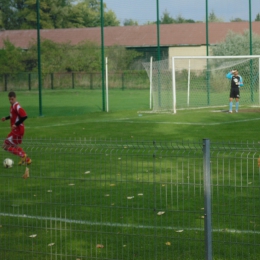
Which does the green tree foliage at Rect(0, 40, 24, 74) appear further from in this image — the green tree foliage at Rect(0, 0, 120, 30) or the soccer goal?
the soccer goal

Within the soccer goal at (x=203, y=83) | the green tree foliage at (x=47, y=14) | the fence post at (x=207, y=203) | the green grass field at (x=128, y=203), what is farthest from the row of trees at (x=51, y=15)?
the fence post at (x=207, y=203)

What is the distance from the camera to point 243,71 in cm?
3359

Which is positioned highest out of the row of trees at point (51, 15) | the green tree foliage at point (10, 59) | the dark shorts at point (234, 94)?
the row of trees at point (51, 15)

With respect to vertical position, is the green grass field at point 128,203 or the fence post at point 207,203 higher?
the fence post at point 207,203

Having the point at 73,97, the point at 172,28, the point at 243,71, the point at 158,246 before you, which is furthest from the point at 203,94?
the point at 158,246

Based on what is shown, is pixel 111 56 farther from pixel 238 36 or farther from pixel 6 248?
pixel 6 248

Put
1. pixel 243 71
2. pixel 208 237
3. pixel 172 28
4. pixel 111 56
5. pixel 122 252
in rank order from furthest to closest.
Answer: pixel 172 28
pixel 111 56
pixel 243 71
pixel 122 252
pixel 208 237

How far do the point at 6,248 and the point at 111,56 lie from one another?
40.7m

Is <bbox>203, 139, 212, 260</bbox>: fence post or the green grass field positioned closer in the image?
<bbox>203, 139, 212, 260</bbox>: fence post

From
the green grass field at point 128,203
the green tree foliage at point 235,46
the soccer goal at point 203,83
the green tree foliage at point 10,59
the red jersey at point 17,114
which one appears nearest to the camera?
the green grass field at point 128,203

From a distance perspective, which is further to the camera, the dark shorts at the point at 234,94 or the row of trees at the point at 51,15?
the row of trees at the point at 51,15

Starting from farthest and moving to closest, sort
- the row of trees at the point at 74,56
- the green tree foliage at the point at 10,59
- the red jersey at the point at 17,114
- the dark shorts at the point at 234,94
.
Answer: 1. the green tree foliage at the point at 10,59
2. the row of trees at the point at 74,56
3. the dark shorts at the point at 234,94
4. the red jersey at the point at 17,114

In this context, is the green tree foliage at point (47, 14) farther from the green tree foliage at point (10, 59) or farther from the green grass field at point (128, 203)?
the green grass field at point (128, 203)

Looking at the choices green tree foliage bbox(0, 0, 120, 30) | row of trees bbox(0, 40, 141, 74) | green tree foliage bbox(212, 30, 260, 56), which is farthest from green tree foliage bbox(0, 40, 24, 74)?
green tree foliage bbox(212, 30, 260, 56)
